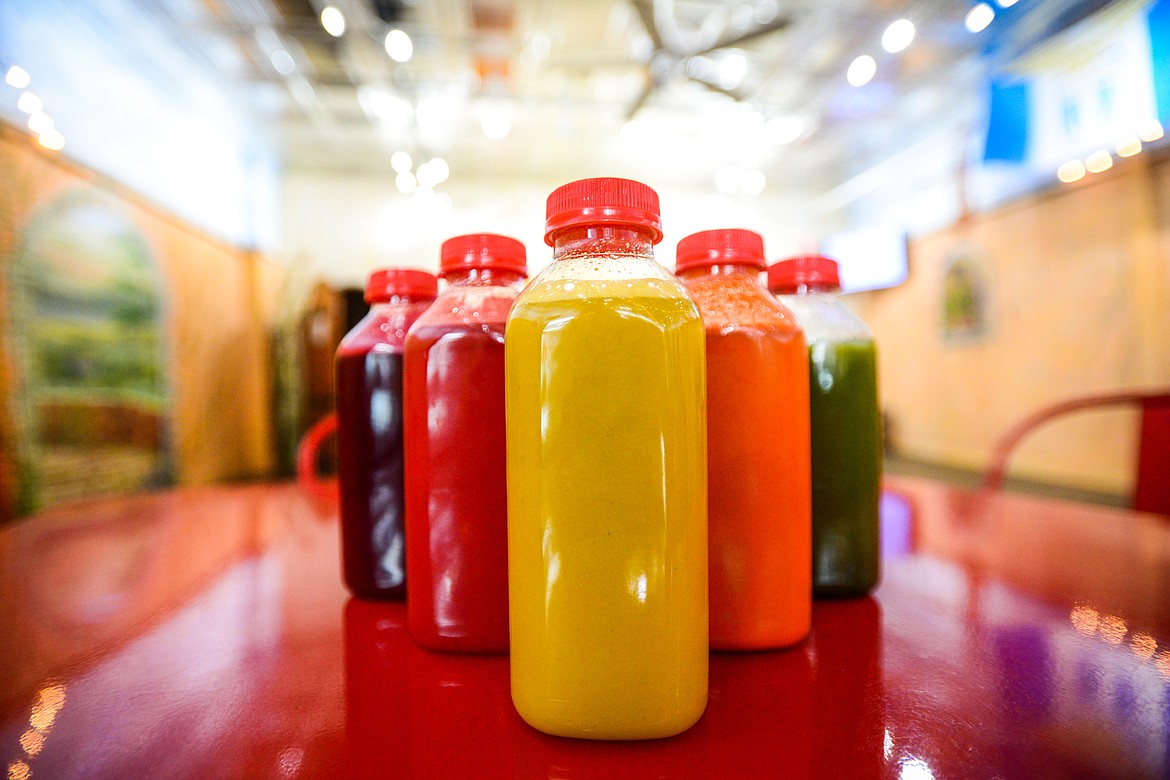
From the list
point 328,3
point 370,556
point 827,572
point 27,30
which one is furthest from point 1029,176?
point 27,30

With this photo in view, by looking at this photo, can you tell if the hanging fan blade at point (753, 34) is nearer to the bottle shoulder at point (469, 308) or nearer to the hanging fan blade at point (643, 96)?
the hanging fan blade at point (643, 96)

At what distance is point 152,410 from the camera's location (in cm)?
320

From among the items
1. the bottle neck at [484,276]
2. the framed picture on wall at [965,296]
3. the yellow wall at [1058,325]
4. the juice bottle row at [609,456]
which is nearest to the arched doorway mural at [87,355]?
the juice bottle row at [609,456]

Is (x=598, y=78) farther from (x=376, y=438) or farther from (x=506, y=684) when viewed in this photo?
(x=506, y=684)

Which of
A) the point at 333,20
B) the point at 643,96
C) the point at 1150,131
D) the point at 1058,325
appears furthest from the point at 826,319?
the point at 1058,325

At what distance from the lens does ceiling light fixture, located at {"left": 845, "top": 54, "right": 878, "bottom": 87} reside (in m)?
3.49

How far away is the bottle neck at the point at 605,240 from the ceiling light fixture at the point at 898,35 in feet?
11.6

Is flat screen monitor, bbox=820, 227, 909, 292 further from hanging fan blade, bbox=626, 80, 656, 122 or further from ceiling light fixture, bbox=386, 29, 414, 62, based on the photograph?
ceiling light fixture, bbox=386, 29, 414, 62

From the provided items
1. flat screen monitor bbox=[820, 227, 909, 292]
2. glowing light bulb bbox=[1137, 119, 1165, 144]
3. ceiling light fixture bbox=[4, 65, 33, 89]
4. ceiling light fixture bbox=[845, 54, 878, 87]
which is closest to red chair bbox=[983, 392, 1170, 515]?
ceiling light fixture bbox=[845, 54, 878, 87]

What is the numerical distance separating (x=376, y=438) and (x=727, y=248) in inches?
15.1

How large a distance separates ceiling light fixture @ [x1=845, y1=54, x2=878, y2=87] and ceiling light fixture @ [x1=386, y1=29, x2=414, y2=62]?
8.68 ft

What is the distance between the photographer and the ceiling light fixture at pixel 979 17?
9.35ft

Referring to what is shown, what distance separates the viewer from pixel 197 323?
12.5 ft

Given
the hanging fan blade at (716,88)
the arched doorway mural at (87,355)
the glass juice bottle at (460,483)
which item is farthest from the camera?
the hanging fan blade at (716,88)
